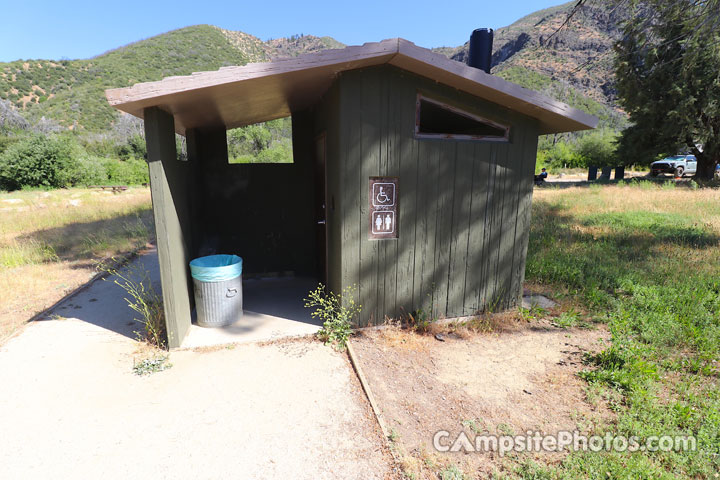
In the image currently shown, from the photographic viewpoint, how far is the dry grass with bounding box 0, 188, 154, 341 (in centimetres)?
544

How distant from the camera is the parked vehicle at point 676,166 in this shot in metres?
24.5

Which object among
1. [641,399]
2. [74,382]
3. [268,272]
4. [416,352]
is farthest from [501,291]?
[74,382]

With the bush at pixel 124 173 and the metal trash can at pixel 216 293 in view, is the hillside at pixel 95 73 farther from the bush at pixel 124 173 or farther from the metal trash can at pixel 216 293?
the metal trash can at pixel 216 293

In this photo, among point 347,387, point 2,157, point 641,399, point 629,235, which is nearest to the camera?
point 641,399

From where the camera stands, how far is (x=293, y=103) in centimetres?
512

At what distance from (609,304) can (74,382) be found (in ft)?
20.9

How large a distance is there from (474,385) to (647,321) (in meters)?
2.69

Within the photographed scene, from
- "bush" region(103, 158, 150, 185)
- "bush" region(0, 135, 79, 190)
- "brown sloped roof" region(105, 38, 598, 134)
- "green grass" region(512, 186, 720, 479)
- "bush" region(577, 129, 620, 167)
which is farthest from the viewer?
"bush" region(577, 129, 620, 167)

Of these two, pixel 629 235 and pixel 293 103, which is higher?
pixel 293 103

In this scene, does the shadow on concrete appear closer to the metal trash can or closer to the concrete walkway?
the concrete walkway

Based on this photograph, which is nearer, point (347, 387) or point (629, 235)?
point (347, 387)

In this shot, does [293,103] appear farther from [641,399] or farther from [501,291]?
[641,399]

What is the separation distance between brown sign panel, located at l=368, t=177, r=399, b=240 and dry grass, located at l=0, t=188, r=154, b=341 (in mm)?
4523

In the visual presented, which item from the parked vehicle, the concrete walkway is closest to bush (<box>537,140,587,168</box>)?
the parked vehicle
